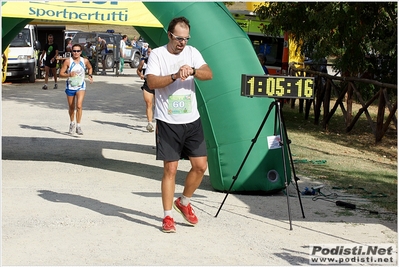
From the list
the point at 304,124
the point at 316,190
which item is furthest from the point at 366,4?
the point at 316,190

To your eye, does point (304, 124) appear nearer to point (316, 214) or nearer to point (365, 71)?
point (365, 71)

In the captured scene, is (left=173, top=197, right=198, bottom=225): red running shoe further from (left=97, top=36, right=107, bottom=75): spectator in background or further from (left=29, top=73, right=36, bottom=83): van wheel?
(left=97, top=36, right=107, bottom=75): spectator in background

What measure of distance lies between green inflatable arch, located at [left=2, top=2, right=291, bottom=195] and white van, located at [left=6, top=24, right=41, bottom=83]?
18.8 m

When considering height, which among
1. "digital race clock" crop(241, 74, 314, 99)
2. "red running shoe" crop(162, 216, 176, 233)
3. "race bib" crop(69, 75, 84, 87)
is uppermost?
"digital race clock" crop(241, 74, 314, 99)

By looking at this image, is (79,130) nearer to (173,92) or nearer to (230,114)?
(230,114)

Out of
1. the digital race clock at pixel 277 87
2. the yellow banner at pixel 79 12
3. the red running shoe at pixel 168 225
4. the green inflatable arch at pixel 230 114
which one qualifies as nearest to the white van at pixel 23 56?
the yellow banner at pixel 79 12

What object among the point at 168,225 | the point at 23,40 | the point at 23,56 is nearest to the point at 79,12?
the point at 168,225

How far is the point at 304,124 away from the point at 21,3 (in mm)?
10210

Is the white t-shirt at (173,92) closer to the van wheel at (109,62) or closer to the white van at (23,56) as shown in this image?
the white van at (23,56)

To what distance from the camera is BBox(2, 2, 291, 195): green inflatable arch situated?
903 centimetres

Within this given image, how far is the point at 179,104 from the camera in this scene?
274 inches

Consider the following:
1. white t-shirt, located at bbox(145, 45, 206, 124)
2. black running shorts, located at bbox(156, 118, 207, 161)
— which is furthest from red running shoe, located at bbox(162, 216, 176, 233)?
white t-shirt, located at bbox(145, 45, 206, 124)

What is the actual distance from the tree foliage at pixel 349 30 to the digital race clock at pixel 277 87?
7.96 metres

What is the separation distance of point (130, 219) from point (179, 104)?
137 centimetres
